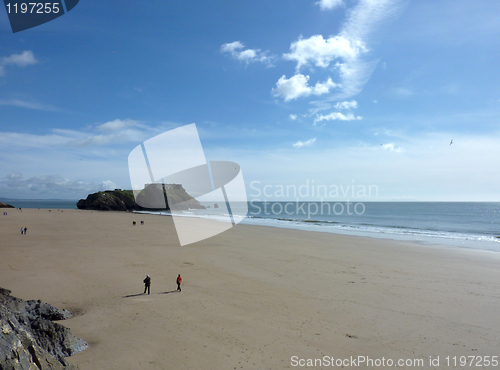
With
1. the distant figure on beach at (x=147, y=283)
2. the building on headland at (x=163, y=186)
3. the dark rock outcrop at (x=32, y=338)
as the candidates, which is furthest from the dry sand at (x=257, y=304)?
the building on headland at (x=163, y=186)

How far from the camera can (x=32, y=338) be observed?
523 centimetres

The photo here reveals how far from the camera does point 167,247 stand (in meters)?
23.2

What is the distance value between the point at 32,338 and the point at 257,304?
777 centimetres

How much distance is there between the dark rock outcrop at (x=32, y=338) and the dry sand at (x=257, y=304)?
0.60 metres

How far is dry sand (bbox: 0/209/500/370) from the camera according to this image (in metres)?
7.75

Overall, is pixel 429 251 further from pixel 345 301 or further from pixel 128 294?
pixel 128 294

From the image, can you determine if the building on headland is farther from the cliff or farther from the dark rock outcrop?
the dark rock outcrop

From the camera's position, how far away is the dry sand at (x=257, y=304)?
775cm

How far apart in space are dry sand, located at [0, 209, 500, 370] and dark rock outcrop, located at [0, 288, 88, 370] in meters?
0.60

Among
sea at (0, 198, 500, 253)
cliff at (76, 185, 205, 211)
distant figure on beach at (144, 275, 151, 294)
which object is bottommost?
sea at (0, 198, 500, 253)

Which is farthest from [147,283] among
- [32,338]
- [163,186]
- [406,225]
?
[163,186]

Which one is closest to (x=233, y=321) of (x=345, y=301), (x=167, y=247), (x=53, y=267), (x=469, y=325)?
(x=345, y=301)

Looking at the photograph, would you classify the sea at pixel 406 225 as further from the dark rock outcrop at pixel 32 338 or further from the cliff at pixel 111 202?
the dark rock outcrop at pixel 32 338

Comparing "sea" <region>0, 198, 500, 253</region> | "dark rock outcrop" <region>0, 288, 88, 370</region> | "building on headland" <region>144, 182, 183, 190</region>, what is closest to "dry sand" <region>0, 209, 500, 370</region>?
"dark rock outcrop" <region>0, 288, 88, 370</region>
